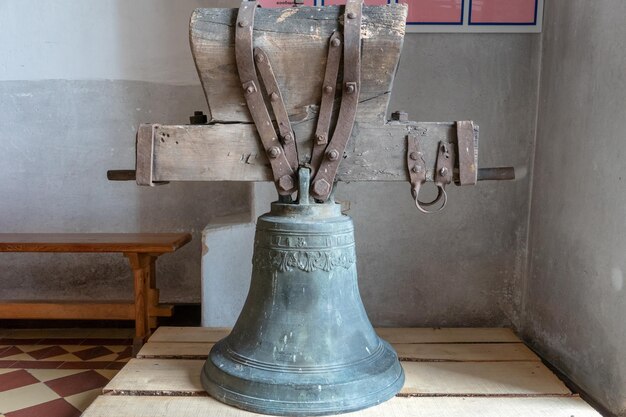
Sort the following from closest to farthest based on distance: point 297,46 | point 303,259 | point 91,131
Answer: point 297,46 → point 303,259 → point 91,131

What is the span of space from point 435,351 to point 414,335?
0.59 ft

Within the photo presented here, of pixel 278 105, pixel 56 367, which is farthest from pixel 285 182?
pixel 56 367

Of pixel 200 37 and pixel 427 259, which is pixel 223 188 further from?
pixel 200 37

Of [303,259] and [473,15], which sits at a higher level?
[473,15]

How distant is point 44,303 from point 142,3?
1.66 meters

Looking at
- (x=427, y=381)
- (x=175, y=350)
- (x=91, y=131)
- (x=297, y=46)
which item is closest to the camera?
(x=297, y=46)

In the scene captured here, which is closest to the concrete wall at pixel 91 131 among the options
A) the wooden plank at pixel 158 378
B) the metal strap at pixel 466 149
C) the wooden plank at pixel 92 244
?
the wooden plank at pixel 92 244

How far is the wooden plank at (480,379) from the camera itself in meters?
1.79

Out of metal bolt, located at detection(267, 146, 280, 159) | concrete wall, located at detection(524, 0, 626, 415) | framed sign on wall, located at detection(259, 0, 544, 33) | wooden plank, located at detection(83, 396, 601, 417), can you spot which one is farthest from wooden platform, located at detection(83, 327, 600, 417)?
framed sign on wall, located at detection(259, 0, 544, 33)

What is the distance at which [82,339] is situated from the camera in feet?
9.82

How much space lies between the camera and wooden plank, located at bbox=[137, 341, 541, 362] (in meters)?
2.07

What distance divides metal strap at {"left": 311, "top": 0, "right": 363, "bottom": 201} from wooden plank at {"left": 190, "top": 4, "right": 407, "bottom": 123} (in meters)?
0.03

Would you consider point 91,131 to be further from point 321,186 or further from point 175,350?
point 321,186

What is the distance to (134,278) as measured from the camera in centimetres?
267
